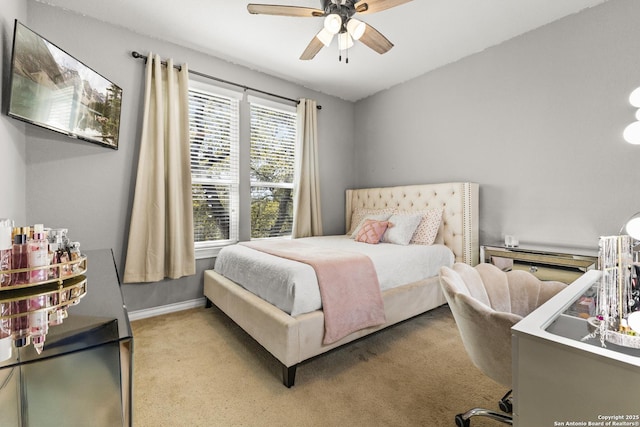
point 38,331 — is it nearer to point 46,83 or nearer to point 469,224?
point 46,83

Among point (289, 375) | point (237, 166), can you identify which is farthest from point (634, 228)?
point (237, 166)

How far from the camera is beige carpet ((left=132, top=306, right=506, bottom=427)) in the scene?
4.73 feet

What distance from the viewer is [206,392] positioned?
1.63 m

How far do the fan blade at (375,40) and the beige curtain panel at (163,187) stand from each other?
1.87 meters

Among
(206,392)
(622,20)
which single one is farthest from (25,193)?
(622,20)

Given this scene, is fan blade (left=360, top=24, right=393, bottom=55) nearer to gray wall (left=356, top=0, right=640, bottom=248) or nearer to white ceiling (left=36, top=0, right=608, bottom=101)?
white ceiling (left=36, top=0, right=608, bottom=101)

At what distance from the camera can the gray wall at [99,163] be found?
2.27 metres

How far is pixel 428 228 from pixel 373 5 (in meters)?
2.12

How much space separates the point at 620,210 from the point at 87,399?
133 inches

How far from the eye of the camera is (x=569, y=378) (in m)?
0.67

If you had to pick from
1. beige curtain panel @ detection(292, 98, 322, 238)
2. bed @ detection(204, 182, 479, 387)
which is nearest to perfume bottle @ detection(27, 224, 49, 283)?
bed @ detection(204, 182, 479, 387)

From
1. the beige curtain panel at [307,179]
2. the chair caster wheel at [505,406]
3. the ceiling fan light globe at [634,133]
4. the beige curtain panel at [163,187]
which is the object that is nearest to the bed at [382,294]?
the beige curtain panel at [163,187]

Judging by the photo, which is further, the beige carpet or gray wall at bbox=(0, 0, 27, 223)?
gray wall at bbox=(0, 0, 27, 223)

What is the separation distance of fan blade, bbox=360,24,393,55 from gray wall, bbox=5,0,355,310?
1822 mm
